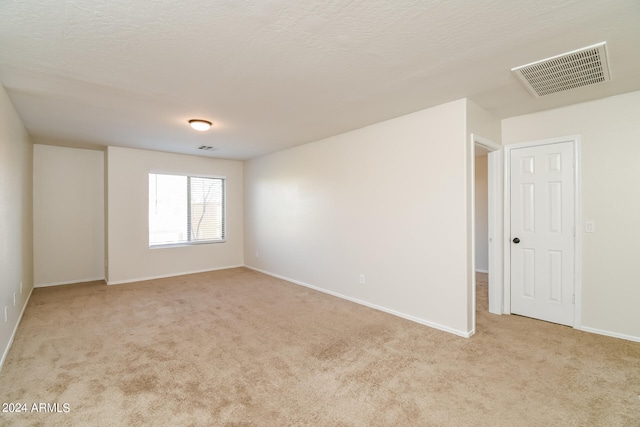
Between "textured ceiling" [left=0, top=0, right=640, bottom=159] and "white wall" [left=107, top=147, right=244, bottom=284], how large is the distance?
1.80m

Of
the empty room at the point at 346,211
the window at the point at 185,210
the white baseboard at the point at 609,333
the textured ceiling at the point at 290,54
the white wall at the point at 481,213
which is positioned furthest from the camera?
the white wall at the point at 481,213

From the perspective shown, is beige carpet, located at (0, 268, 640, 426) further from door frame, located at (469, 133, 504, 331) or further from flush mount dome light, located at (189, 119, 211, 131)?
flush mount dome light, located at (189, 119, 211, 131)

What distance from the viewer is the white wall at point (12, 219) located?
261 cm

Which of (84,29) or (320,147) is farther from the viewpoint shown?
(320,147)

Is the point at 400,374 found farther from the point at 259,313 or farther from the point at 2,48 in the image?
the point at 2,48

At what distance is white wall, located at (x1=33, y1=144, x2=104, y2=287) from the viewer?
198 inches

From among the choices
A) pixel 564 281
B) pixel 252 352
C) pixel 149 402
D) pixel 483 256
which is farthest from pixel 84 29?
pixel 483 256

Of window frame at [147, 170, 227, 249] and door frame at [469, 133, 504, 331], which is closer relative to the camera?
door frame at [469, 133, 504, 331]

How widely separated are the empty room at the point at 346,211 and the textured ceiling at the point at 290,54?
0.07 feet

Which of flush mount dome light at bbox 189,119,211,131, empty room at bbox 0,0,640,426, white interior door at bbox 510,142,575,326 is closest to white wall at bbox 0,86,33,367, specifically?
empty room at bbox 0,0,640,426

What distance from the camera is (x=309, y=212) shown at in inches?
198

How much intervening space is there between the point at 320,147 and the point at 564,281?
358 cm

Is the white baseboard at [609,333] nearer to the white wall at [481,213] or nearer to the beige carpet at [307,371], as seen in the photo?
the beige carpet at [307,371]

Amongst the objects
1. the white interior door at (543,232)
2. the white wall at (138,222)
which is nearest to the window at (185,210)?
the white wall at (138,222)
